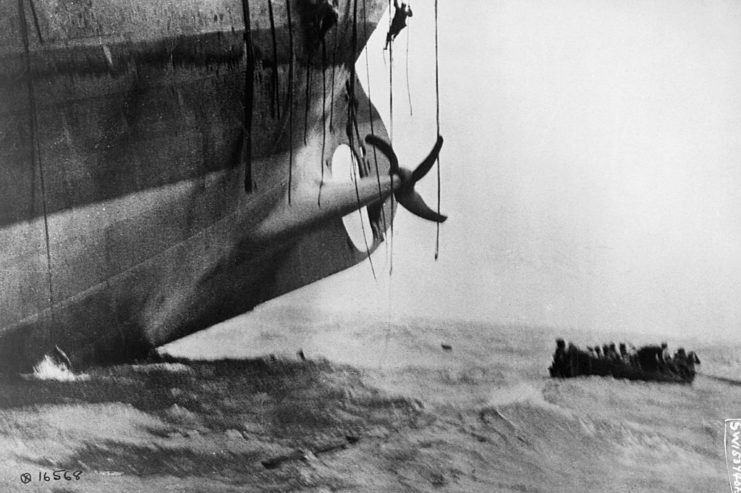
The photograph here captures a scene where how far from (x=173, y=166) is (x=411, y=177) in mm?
682

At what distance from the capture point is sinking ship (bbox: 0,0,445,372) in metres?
1.82

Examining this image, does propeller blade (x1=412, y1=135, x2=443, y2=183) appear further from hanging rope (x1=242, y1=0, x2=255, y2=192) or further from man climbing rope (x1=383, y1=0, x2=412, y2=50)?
hanging rope (x1=242, y1=0, x2=255, y2=192)

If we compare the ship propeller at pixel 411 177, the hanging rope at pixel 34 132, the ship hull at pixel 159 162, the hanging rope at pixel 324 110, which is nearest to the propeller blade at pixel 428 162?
the ship propeller at pixel 411 177

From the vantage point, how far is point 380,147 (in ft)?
6.40

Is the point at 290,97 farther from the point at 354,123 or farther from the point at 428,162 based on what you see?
the point at 428,162

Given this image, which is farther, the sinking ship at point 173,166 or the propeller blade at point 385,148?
the propeller blade at point 385,148

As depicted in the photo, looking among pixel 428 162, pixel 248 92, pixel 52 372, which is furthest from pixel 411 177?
pixel 52 372

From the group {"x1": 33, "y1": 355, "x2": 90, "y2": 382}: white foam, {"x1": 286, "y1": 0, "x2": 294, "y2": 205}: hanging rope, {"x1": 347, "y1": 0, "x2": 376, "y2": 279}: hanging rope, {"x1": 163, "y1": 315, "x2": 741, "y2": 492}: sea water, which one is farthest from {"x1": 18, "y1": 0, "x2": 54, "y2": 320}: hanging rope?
{"x1": 347, "y1": 0, "x2": 376, "y2": 279}: hanging rope

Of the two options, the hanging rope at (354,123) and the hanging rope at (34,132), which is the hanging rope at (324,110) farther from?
the hanging rope at (34,132)

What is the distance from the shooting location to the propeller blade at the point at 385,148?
6.39ft

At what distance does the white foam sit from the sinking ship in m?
0.02

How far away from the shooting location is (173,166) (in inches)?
73.8

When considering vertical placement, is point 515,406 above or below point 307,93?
below

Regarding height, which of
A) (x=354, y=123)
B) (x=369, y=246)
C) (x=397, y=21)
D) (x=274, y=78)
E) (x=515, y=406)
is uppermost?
(x=397, y=21)
